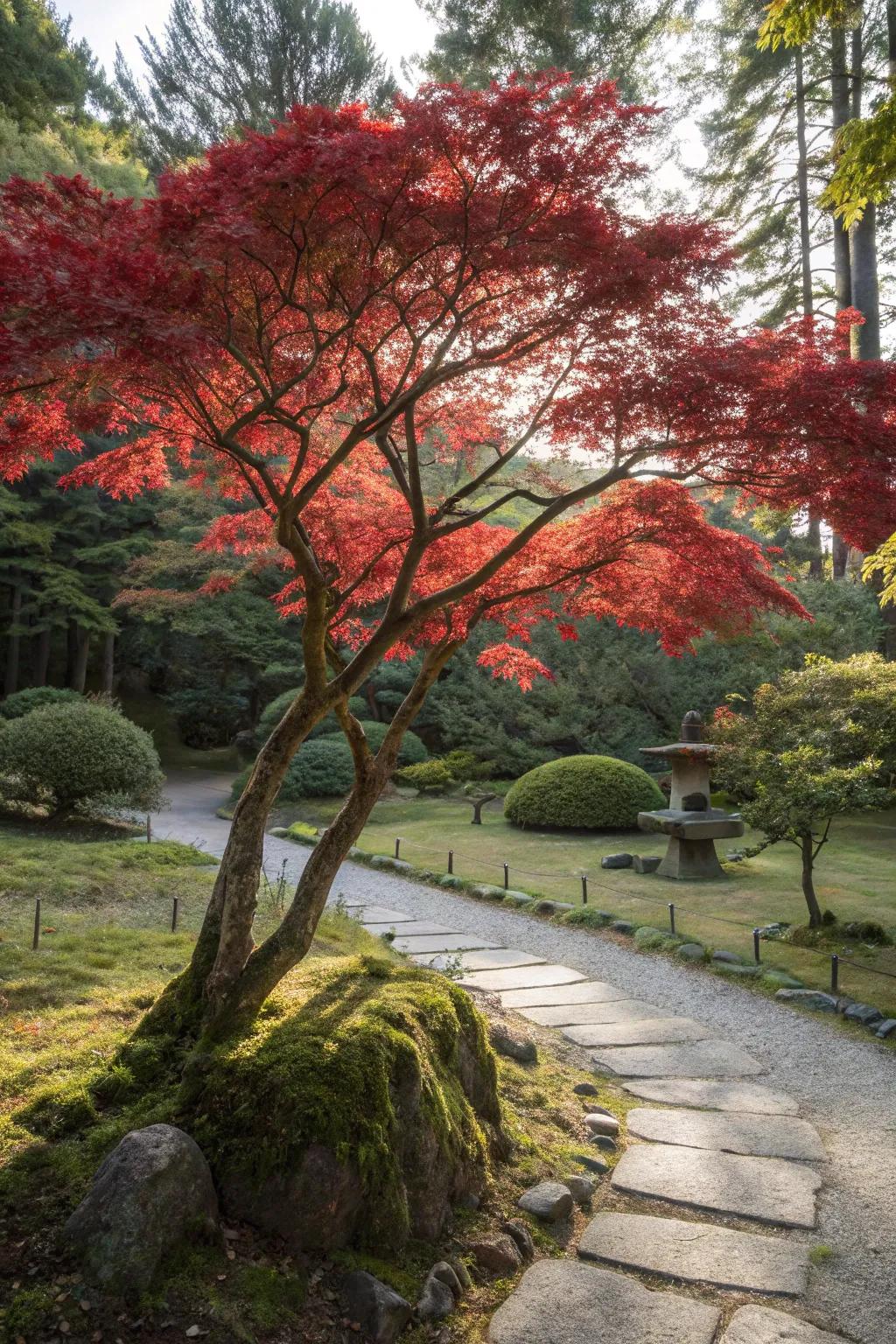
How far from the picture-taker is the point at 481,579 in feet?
14.9

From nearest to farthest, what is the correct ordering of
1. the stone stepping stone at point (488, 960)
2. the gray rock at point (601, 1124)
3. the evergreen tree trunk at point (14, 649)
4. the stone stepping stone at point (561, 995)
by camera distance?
the gray rock at point (601, 1124)
the stone stepping stone at point (561, 995)
the stone stepping stone at point (488, 960)
the evergreen tree trunk at point (14, 649)

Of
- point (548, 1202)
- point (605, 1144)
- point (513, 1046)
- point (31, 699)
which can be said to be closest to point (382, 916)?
point (513, 1046)

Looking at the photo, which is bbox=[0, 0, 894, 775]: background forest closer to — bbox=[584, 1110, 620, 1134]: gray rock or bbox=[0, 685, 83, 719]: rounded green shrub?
bbox=[0, 685, 83, 719]: rounded green shrub

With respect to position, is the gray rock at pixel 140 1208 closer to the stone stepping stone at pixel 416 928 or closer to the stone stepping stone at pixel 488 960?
the stone stepping stone at pixel 488 960

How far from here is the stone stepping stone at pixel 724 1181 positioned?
11.5 ft

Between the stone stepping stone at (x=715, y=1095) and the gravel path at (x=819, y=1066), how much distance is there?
0.13 m

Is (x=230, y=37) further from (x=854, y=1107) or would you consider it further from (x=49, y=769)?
(x=854, y=1107)

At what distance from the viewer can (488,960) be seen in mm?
6891

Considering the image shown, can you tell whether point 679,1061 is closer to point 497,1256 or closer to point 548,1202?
point 548,1202

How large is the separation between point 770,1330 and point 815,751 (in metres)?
4.99

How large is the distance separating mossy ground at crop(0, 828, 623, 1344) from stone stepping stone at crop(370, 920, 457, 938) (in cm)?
229

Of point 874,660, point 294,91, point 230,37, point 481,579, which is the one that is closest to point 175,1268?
point 481,579

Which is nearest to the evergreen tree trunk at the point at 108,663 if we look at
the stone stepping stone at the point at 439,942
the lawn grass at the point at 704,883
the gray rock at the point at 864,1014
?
the lawn grass at the point at 704,883

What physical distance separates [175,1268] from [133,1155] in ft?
1.06
